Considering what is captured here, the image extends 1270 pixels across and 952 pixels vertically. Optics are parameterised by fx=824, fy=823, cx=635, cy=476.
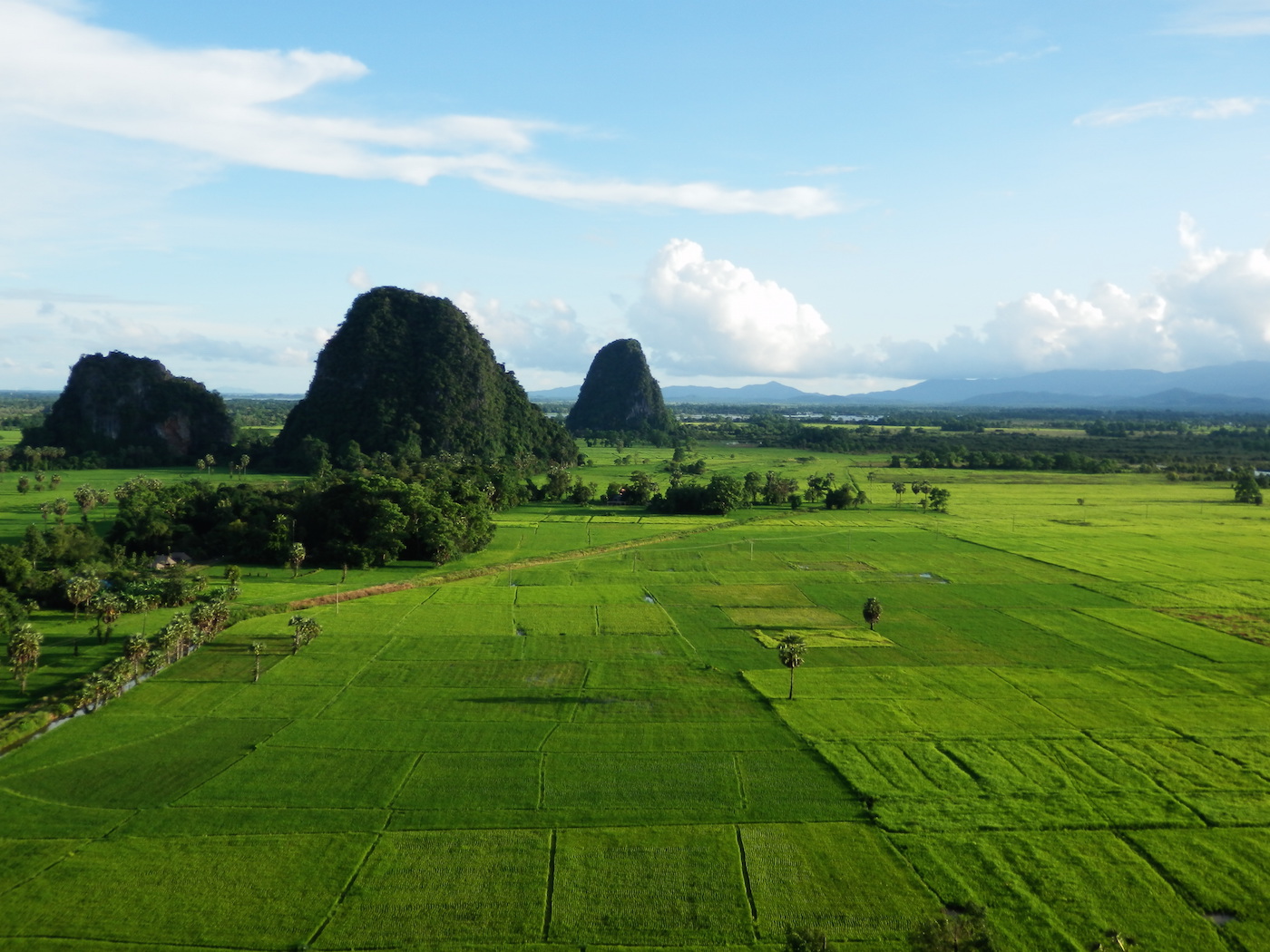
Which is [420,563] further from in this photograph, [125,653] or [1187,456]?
[1187,456]

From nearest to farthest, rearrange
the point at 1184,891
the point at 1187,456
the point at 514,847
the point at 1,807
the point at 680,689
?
the point at 1184,891 → the point at 514,847 → the point at 1,807 → the point at 680,689 → the point at 1187,456

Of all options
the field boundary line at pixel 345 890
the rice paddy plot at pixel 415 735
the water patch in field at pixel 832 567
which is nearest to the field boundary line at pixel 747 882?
the rice paddy plot at pixel 415 735

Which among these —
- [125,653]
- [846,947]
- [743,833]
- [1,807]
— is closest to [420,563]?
[125,653]

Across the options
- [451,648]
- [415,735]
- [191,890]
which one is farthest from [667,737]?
[191,890]

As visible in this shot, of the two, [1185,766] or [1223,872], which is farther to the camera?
[1185,766]

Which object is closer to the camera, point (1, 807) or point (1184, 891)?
point (1184, 891)

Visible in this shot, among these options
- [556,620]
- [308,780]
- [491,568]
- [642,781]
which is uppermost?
[491,568]

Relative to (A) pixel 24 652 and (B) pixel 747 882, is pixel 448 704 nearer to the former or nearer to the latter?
(B) pixel 747 882

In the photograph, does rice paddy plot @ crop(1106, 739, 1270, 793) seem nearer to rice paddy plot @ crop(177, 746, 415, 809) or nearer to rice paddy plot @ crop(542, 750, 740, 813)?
rice paddy plot @ crop(542, 750, 740, 813)
